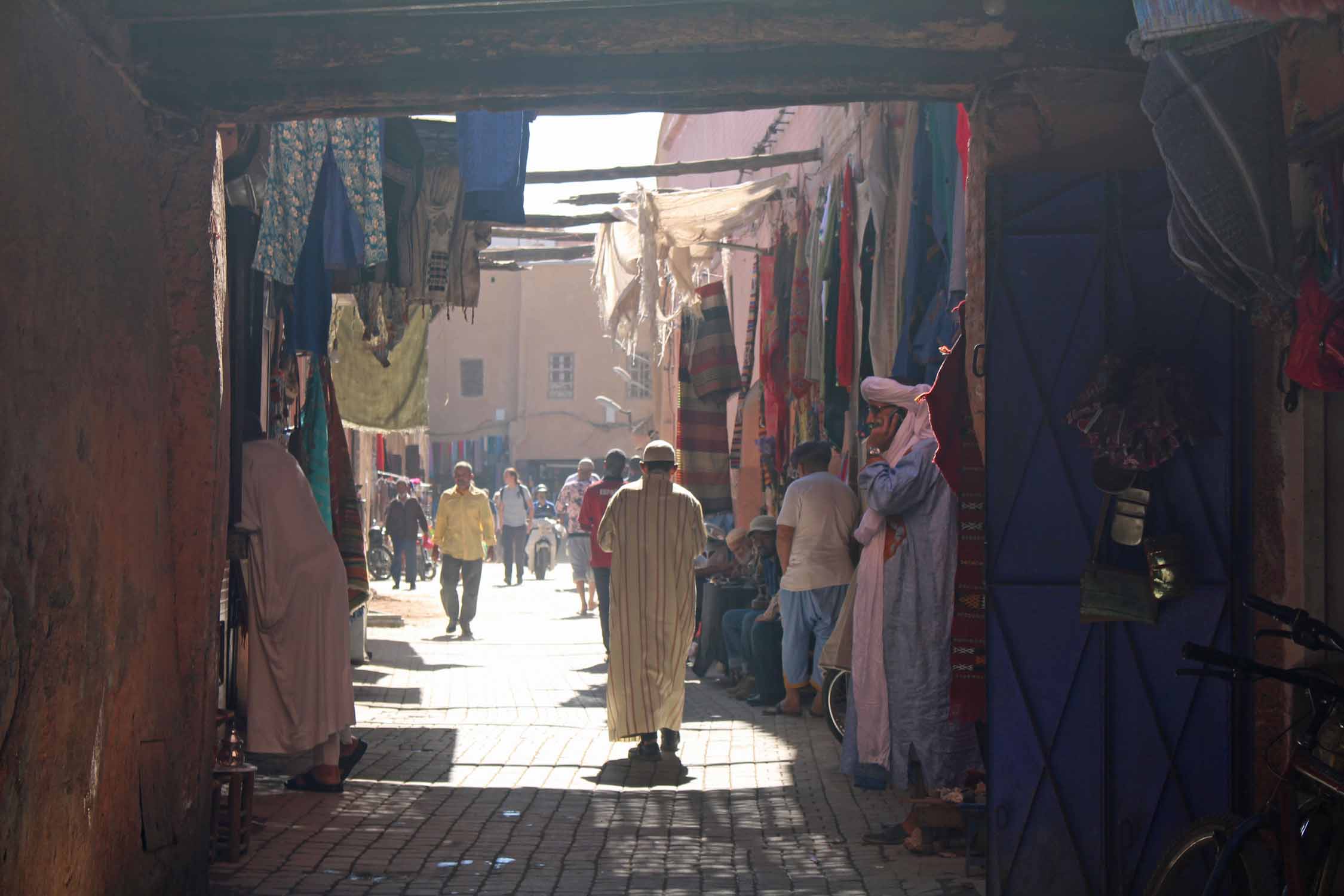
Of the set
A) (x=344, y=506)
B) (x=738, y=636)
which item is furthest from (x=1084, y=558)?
(x=738, y=636)

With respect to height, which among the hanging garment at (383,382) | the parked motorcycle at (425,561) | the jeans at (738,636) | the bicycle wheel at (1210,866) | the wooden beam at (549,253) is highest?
the wooden beam at (549,253)

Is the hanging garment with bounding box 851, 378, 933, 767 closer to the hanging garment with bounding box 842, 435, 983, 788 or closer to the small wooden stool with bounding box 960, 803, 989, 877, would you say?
the hanging garment with bounding box 842, 435, 983, 788

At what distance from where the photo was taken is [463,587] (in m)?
15.3

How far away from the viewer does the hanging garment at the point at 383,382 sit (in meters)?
13.9

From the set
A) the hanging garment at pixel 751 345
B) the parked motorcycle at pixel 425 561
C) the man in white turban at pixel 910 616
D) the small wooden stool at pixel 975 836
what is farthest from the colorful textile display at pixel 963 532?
the parked motorcycle at pixel 425 561

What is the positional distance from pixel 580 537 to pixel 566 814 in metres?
10.6

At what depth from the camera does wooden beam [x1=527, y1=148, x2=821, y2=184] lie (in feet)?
34.8

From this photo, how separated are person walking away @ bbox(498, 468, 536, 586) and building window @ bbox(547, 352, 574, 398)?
51.9 feet

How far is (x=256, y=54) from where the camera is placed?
499 cm

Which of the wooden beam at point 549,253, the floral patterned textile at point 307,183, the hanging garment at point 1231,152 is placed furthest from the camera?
the wooden beam at point 549,253

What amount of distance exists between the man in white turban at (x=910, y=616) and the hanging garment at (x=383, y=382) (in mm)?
7564

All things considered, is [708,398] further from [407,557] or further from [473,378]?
[473,378]

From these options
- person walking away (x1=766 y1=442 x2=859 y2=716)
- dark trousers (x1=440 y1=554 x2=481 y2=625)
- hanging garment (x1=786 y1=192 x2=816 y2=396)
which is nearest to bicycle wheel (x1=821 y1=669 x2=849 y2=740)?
person walking away (x1=766 y1=442 x2=859 y2=716)

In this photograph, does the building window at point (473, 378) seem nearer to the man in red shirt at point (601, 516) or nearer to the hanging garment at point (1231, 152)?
the man in red shirt at point (601, 516)
